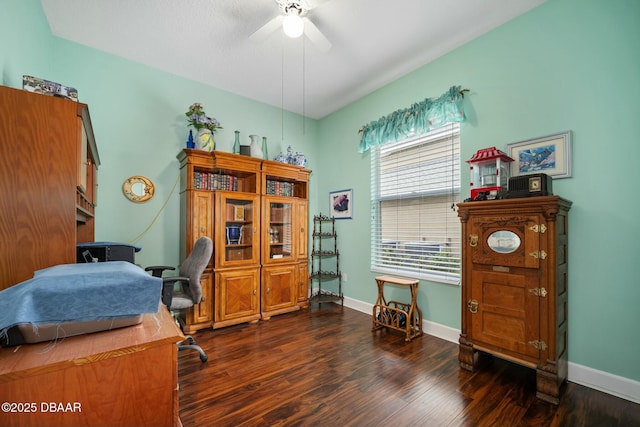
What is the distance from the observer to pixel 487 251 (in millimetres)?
2027

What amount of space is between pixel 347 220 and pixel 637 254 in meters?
2.70

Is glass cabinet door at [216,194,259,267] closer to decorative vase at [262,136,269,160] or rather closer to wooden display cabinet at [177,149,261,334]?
wooden display cabinet at [177,149,261,334]

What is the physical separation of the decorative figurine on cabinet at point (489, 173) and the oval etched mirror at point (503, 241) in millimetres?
285

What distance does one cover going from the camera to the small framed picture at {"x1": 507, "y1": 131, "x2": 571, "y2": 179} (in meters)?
1.99

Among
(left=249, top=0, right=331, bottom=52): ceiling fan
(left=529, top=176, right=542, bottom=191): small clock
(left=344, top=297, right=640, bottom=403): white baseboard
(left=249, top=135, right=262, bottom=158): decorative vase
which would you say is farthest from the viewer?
(left=249, top=135, right=262, bottom=158): decorative vase

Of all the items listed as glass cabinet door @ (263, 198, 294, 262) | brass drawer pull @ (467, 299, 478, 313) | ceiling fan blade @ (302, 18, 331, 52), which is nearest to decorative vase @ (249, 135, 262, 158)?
glass cabinet door @ (263, 198, 294, 262)

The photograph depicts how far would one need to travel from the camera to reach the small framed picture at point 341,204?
3.77 metres

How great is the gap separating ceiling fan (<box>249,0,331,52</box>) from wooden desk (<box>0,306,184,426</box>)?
6.89 feet

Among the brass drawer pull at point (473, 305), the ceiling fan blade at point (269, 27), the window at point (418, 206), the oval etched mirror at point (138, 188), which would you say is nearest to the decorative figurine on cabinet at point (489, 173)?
the window at point (418, 206)

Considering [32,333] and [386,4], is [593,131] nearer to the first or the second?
[386,4]

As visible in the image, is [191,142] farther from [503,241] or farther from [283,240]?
[503,241]

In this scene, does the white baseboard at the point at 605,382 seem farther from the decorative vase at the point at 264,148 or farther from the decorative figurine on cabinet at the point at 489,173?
the decorative vase at the point at 264,148

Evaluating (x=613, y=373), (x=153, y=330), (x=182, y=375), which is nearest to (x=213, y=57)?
(x=153, y=330)

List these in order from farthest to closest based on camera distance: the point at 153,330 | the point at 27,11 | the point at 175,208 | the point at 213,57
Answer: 1. the point at 175,208
2. the point at 213,57
3. the point at 27,11
4. the point at 153,330
